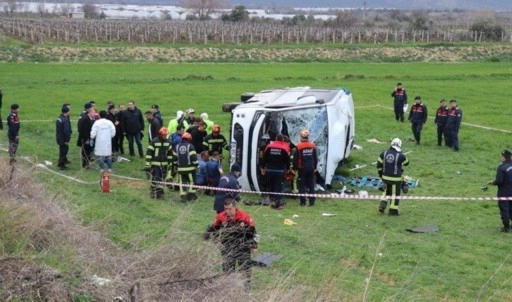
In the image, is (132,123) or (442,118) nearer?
(132,123)

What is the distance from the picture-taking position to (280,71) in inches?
1988

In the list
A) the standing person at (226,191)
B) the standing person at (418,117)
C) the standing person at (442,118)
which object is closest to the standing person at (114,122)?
the standing person at (226,191)

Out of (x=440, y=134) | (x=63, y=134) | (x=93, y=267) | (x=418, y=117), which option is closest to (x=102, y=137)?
(x=63, y=134)

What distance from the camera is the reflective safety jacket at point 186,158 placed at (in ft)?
48.1

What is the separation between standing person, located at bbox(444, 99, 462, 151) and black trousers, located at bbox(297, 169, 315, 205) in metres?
7.95

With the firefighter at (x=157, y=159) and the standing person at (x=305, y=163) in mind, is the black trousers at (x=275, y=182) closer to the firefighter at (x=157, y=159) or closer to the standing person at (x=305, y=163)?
the standing person at (x=305, y=163)

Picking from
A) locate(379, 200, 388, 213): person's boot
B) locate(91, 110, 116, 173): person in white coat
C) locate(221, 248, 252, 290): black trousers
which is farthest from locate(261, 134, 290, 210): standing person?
locate(221, 248, 252, 290): black trousers

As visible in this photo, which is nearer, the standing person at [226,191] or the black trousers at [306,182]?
the standing person at [226,191]

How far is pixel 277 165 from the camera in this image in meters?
14.6

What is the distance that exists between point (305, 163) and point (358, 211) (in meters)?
1.51

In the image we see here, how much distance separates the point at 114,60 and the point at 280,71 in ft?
51.5

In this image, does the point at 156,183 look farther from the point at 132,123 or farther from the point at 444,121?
the point at 444,121

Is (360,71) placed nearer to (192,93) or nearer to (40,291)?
(192,93)

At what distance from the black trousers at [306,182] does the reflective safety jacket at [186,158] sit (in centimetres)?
226
